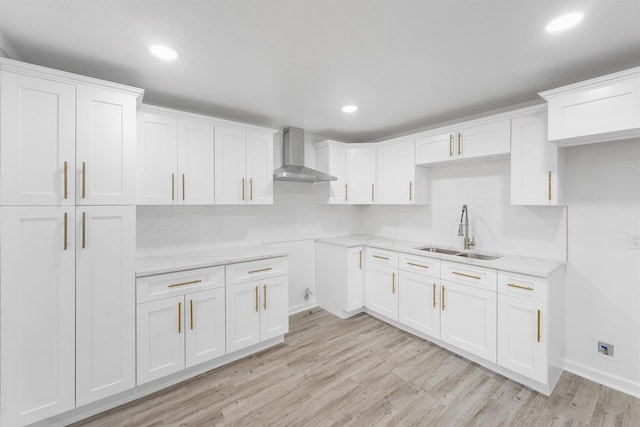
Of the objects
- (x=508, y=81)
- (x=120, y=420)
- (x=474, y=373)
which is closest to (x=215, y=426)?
(x=120, y=420)

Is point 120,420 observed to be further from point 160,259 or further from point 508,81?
point 508,81

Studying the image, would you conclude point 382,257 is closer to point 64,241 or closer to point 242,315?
point 242,315

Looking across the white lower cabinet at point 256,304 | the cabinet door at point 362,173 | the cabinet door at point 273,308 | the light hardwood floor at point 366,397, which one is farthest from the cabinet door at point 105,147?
the cabinet door at point 362,173

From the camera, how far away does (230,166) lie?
112 inches

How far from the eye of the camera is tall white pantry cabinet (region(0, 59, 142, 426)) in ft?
5.39

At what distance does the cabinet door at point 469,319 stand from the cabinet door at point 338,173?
170 centimetres

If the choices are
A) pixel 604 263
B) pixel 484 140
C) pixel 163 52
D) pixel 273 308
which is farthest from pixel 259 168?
pixel 604 263

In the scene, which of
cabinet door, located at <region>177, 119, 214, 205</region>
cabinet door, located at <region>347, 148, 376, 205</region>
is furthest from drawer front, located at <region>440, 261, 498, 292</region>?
cabinet door, located at <region>177, 119, 214, 205</region>

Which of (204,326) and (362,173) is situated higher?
(362,173)

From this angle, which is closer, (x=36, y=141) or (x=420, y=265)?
(x=36, y=141)

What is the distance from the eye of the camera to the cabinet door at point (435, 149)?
299cm

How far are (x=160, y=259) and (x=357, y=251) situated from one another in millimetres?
2218

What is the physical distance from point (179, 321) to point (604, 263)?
11.7 feet

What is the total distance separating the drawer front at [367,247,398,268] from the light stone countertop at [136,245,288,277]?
1.23 meters
